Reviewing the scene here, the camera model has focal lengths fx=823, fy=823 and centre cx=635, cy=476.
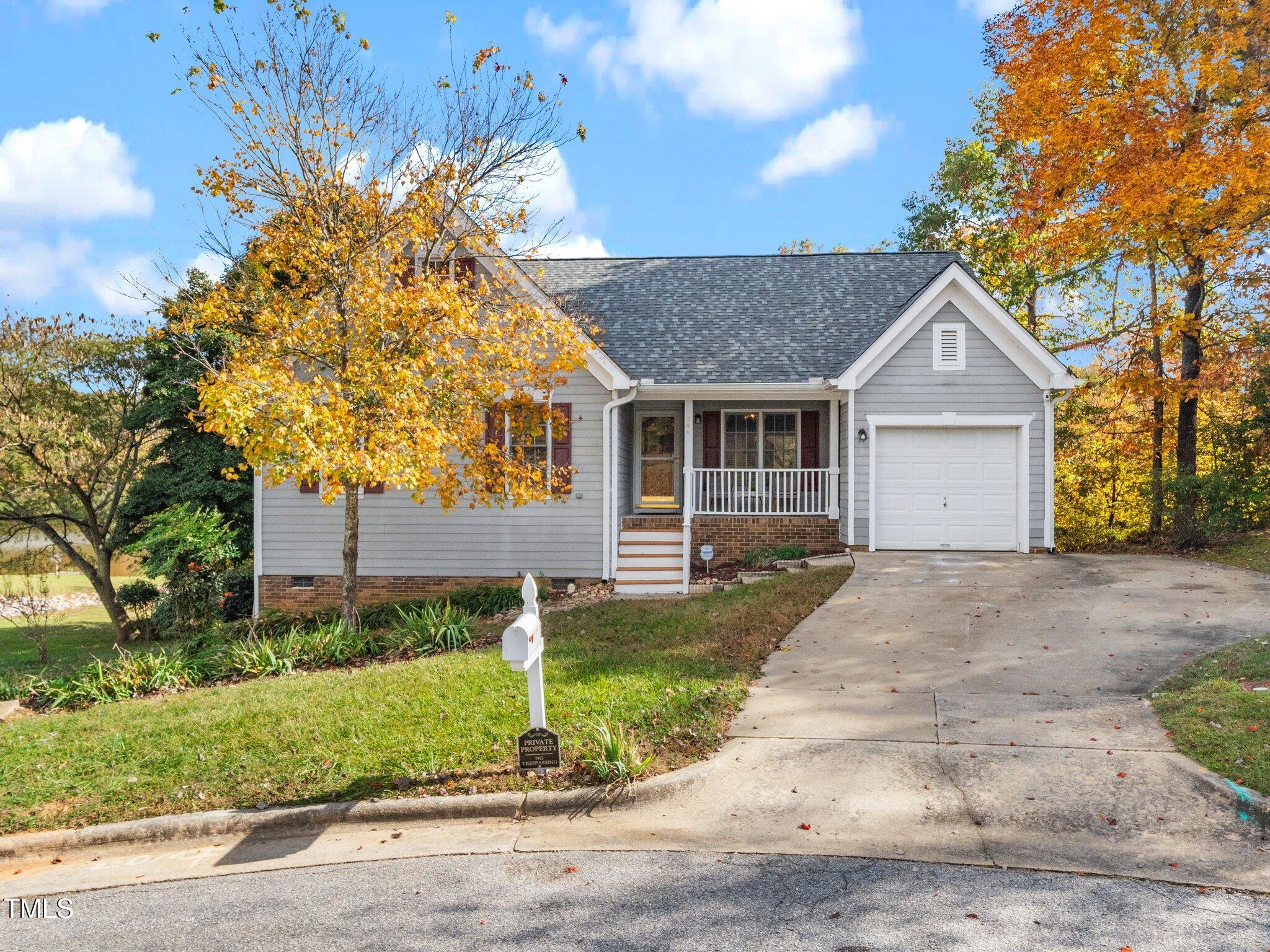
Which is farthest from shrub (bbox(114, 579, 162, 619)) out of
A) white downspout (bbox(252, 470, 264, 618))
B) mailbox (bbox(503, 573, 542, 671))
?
mailbox (bbox(503, 573, 542, 671))

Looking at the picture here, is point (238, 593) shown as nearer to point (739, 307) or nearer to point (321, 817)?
point (321, 817)

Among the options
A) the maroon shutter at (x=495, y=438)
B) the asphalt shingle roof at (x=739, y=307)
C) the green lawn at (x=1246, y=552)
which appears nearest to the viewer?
the maroon shutter at (x=495, y=438)

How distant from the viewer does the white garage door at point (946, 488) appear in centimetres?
1466

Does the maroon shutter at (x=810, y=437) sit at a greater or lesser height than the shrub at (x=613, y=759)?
greater

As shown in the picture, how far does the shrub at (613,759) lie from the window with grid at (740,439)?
36.7 ft

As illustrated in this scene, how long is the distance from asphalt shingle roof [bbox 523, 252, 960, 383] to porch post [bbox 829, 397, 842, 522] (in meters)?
0.90

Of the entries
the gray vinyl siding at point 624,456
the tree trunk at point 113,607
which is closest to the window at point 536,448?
the gray vinyl siding at point 624,456

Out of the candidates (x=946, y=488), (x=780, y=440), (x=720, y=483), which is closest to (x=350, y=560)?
(x=720, y=483)

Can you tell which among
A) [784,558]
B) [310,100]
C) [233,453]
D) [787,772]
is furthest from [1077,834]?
[233,453]

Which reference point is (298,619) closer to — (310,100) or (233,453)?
(233,453)

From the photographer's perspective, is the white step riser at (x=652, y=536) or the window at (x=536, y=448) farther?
the white step riser at (x=652, y=536)

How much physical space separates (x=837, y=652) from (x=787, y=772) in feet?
10.3

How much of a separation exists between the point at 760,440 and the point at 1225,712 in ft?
35.6

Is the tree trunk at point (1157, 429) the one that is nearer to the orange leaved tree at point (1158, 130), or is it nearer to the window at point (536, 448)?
the orange leaved tree at point (1158, 130)
